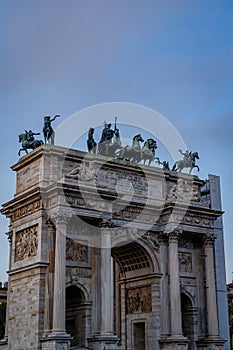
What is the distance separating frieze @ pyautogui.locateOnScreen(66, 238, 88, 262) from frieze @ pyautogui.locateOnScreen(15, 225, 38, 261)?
1.78m

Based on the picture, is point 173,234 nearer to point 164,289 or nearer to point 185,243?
point 185,243

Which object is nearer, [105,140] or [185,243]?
[105,140]

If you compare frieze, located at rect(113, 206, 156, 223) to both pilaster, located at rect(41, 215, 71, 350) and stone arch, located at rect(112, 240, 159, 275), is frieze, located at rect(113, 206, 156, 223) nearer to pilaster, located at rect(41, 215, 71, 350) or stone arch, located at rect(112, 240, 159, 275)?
stone arch, located at rect(112, 240, 159, 275)

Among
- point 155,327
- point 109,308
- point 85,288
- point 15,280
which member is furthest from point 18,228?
point 155,327

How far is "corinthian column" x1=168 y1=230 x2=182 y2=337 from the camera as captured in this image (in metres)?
30.1

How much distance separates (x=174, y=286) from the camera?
30.7 metres

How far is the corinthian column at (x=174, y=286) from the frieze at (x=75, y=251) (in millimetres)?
4706

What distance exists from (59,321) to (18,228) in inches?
261

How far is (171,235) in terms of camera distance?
1243 inches

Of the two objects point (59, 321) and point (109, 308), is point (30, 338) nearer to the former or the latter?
point (59, 321)

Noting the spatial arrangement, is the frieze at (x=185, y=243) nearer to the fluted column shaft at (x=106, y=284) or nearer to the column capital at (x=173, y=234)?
the column capital at (x=173, y=234)

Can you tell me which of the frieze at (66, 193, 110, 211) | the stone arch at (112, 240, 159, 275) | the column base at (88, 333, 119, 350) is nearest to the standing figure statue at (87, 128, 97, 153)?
the frieze at (66, 193, 110, 211)

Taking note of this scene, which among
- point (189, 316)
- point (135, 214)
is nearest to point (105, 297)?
point (135, 214)

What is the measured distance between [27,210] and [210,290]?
11175 mm
